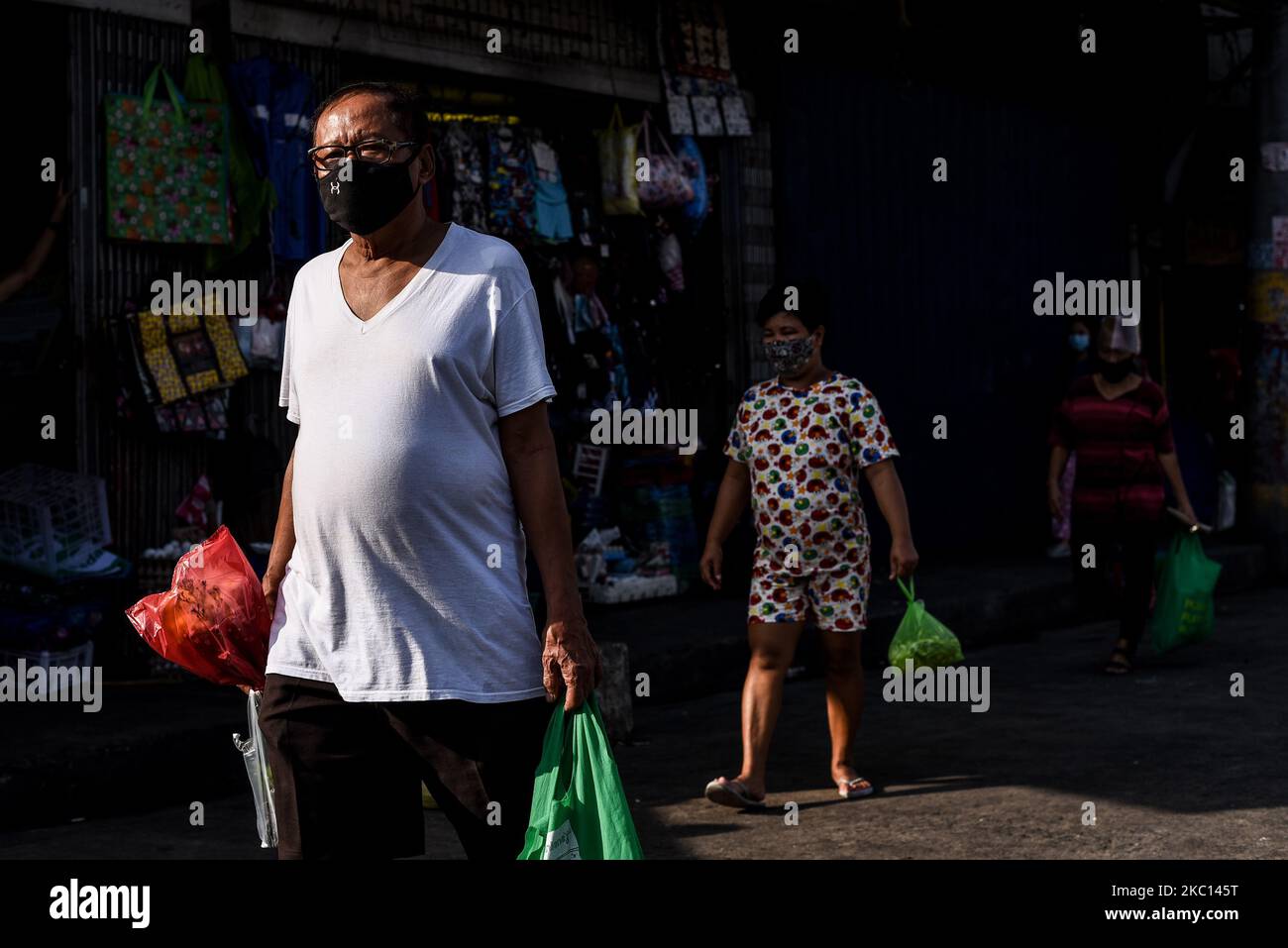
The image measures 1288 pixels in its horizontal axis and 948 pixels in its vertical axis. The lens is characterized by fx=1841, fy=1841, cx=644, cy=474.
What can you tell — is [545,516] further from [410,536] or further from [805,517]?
[805,517]

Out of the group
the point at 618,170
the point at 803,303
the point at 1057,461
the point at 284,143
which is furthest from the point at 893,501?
the point at 618,170

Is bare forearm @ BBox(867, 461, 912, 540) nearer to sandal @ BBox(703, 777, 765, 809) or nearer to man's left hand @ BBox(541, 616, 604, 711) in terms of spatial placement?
sandal @ BBox(703, 777, 765, 809)

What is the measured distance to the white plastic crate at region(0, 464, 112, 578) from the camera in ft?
25.8

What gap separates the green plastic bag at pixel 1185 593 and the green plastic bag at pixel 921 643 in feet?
8.08

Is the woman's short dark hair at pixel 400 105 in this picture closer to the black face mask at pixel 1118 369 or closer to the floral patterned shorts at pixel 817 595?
the floral patterned shorts at pixel 817 595

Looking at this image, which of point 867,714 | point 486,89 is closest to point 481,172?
point 486,89

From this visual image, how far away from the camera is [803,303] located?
639 centimetres

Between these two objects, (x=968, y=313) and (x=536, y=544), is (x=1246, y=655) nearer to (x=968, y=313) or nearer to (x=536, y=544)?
(x=968, y=313)

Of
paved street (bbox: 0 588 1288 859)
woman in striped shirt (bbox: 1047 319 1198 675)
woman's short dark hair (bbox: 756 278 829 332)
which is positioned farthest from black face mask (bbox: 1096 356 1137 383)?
woman's short dark hair (bbox: 756 278 829 332)

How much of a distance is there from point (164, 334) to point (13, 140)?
107 centimetres

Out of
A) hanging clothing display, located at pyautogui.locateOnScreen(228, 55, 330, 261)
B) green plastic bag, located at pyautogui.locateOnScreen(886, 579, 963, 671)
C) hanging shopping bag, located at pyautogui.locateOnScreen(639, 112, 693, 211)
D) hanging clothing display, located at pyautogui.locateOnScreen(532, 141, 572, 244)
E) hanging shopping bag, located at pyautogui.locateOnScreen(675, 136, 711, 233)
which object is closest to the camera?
green plastic bag, located at pyautogui.locateOnScreen(886, 579, 963, 671)

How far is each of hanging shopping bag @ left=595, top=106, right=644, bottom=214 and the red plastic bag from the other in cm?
722

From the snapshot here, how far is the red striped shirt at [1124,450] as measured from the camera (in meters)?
8.94

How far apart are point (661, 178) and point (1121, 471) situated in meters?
3.39
